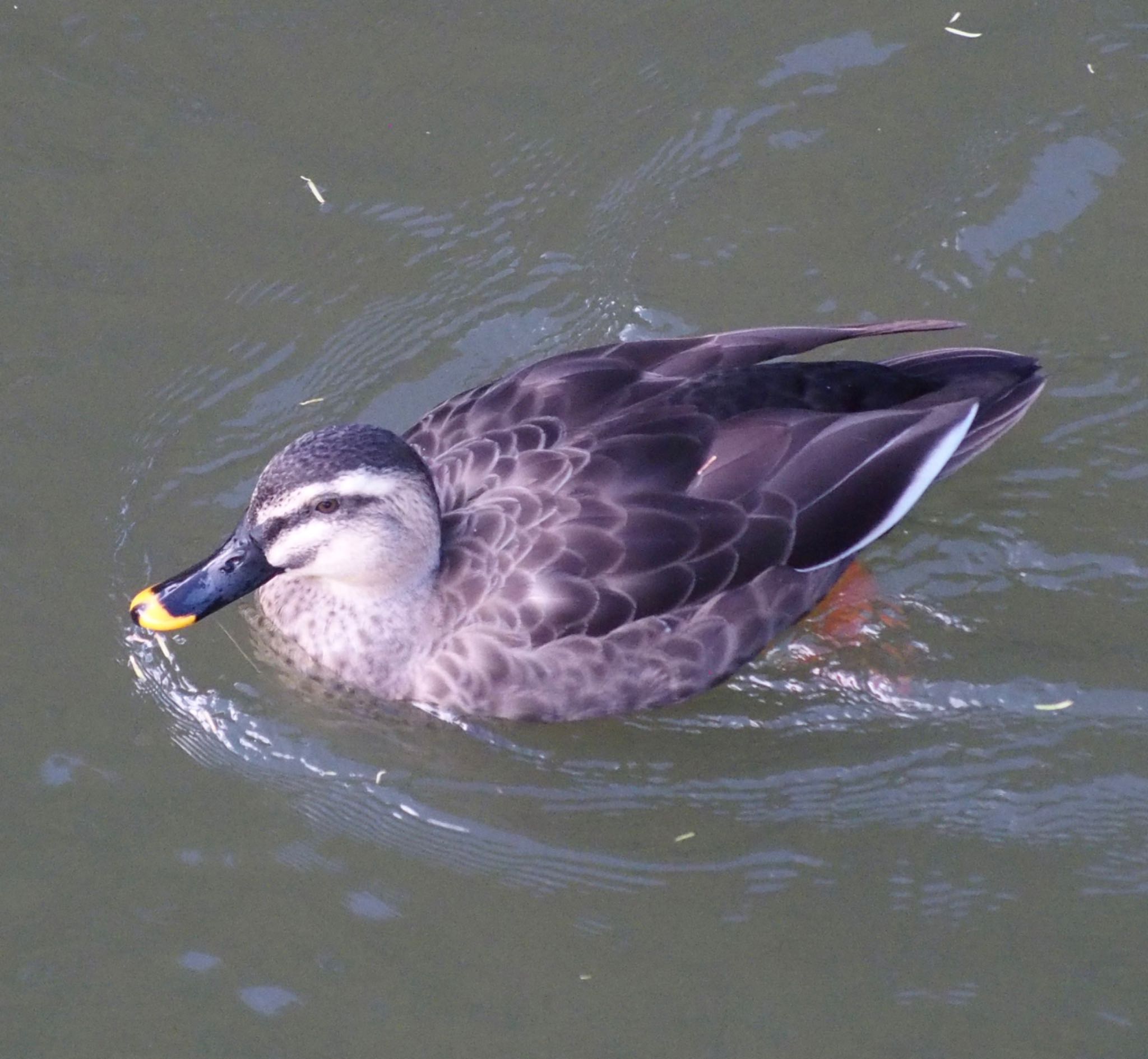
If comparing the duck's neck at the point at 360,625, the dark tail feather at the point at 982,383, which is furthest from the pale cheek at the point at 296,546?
the dark tail feather at the point at 982,383

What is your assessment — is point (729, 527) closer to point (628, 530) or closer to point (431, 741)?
point (628, 530)

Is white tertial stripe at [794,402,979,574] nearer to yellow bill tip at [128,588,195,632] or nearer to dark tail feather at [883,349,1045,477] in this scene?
dark tail feather at [883,349,1045,477]

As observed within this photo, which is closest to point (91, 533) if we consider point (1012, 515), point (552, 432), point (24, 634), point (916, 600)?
point (24, 634)

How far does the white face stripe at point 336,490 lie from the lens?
536cm

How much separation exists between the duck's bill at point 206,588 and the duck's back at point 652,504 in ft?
2.27

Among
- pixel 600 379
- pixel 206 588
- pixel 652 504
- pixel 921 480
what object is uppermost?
pixel 206 588

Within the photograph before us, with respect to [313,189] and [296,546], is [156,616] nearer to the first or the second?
[296,546]

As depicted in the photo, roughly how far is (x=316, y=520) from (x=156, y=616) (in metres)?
0.62

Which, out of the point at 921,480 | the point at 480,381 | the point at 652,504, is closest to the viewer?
the point at 652,504

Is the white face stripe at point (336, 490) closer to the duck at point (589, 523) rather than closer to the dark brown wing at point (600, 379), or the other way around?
the duck at point (589, 523)

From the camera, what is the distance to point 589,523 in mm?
5496

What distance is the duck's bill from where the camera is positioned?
213 inches

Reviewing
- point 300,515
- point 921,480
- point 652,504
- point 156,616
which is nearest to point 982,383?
point 921,480

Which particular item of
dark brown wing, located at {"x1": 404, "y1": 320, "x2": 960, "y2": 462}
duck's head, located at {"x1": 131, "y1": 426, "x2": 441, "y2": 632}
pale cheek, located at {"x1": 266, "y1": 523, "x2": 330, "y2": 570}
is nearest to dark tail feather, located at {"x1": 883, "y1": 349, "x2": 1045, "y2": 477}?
dark brown wing, located at {"x1": 404, "y1": 320, "x2": 960, "y2": 462}
